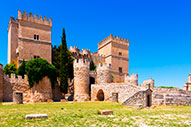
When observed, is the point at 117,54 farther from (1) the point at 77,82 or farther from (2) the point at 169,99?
(2) the point at 169,99

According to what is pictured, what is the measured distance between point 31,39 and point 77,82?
42.1 ft

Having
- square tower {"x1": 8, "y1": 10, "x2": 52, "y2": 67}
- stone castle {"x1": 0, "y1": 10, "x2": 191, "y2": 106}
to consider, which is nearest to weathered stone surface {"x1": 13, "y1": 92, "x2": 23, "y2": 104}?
stone castle {"x1": 0, "y1": 10, "x2": 191, "y2": 106}

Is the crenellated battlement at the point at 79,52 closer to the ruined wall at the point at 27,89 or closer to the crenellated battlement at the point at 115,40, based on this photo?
the crenellated battlement at the point at 115,40

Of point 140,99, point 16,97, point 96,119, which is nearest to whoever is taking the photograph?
point 96,119

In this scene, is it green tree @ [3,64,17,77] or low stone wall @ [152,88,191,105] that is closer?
low stone wall @ [152,88,191,105]

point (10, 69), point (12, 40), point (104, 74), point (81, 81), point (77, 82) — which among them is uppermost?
point (12, 40)

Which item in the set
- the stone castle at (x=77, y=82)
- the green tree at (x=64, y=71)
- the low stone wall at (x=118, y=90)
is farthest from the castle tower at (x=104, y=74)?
the green tree at (x=64, y=71)

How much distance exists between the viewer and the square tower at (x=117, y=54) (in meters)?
46.7

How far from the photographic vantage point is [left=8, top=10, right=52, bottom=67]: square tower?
34.4 meters

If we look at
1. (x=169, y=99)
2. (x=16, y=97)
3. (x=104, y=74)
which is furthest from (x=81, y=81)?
(x=169, y=99)

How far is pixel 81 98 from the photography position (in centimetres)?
3116

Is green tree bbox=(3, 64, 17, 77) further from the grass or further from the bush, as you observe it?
the grass

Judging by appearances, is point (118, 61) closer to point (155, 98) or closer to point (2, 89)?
point (155, 98)

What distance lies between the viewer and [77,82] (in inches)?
1256
